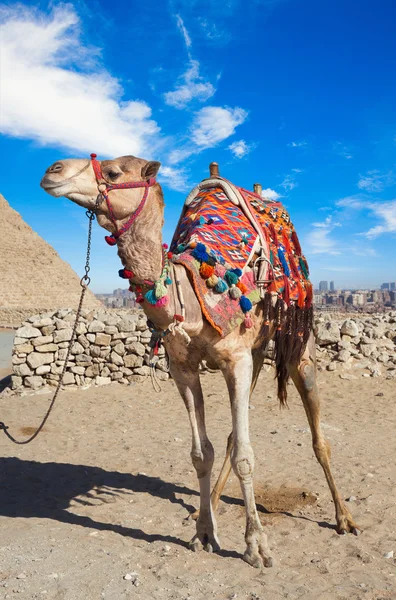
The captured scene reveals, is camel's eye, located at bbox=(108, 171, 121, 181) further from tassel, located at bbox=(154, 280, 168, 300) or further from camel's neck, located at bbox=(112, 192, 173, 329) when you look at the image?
tassel, located at bbox=(154, 280, 168, 300)

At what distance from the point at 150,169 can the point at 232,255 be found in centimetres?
100

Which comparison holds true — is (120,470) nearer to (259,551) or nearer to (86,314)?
(259,551)

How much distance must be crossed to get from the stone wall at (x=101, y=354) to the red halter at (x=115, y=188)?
8014mm

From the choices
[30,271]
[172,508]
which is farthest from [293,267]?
[30,271]

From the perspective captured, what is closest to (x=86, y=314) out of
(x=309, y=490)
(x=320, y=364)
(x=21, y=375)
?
(x=21, y=375)

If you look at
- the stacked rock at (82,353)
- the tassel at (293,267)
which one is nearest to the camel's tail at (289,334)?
the tassel at (293,267)

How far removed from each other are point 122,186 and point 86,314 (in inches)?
363

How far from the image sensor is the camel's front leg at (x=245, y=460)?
3.41 metres

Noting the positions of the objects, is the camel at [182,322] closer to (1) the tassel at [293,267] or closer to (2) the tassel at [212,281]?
(2) the tassel at [212,281]

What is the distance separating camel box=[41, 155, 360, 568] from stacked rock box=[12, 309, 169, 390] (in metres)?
6.84

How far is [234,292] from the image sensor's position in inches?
138

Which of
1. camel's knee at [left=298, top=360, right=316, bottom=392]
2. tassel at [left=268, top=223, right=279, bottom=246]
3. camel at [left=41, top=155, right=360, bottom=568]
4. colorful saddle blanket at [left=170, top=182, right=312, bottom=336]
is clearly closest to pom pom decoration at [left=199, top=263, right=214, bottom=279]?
colorful saddle blanket at [left=170, top=182, right=312, bottom=336]

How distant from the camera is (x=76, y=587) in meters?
3.07

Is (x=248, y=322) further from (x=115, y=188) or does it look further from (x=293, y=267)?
(x=115, y=188)
